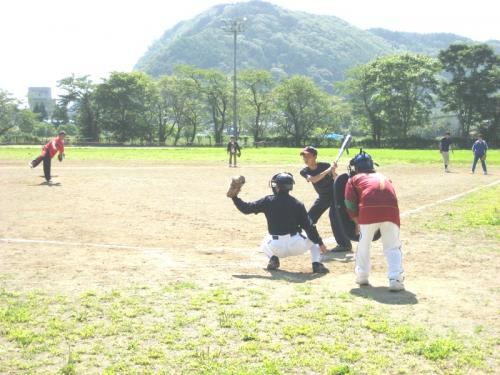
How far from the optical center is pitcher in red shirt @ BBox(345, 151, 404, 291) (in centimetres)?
697

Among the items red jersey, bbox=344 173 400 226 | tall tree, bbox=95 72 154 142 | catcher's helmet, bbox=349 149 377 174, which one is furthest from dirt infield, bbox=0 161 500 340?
tall tree, bbox=95 72 154 142

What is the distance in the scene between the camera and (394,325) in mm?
5559

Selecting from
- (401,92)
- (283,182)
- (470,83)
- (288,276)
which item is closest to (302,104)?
(401,92)

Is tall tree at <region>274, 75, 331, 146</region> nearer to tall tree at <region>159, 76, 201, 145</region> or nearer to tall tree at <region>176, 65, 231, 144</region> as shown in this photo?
tall tree at <region>176, 65, 231, 144</region>

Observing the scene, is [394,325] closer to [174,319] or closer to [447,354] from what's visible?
[447,354]

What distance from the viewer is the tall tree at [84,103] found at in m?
96.9

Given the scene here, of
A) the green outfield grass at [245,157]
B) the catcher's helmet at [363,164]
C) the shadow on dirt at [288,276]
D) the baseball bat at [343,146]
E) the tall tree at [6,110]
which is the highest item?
the tall tree at [6,110]

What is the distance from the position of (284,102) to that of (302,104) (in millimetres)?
3146

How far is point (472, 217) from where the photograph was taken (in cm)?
1331

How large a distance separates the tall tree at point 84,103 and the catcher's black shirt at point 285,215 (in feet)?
301

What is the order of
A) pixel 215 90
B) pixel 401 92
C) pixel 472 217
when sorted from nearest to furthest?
pixel 472 217 < pixel 401 92 < pixel 215 90

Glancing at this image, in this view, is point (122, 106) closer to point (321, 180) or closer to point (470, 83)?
point (470, 83)

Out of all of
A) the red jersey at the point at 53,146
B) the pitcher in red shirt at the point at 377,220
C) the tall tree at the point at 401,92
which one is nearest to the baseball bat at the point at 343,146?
the pitcher in red shirt at the point at 377,220

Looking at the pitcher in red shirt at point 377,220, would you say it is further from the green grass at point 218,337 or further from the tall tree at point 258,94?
the tall tree at point 258,94
